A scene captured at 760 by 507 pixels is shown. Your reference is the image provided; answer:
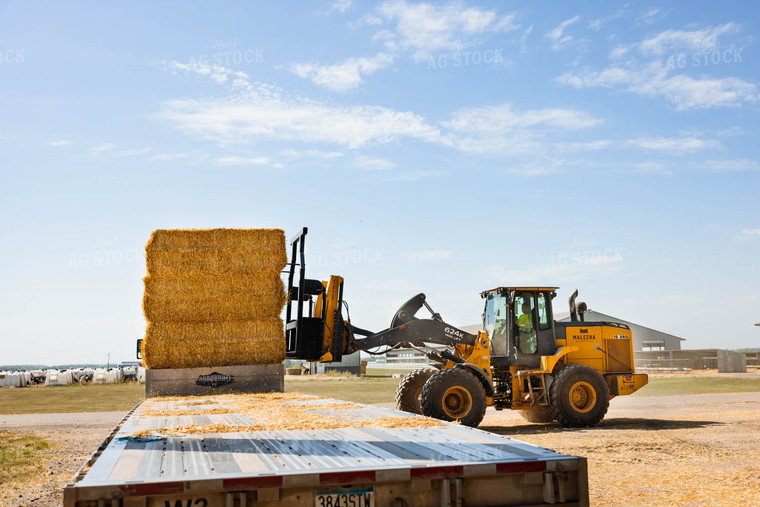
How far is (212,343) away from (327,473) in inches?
308

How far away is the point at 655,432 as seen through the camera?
14031mm

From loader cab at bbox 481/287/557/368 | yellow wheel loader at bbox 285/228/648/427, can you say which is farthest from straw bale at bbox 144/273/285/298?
loader cab at bbox 481/287/557/368

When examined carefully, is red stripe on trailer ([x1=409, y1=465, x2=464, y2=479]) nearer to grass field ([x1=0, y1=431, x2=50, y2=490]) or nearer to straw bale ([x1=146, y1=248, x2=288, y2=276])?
grass field ([x1=0, y1=431, x2=50, y2=490])

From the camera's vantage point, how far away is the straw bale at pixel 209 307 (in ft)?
36.3

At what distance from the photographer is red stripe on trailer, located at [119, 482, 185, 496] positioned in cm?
338

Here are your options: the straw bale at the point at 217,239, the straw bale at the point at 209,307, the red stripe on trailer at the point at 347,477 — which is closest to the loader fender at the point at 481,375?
the straw bale at the point at 209,307

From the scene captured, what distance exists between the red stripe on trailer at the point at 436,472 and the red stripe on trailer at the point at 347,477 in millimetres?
233

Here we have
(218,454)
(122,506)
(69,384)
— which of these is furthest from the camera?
(69,384)

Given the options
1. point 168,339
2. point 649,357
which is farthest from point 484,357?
point 649,357

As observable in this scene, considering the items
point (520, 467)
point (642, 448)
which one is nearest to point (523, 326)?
point (642, 448)

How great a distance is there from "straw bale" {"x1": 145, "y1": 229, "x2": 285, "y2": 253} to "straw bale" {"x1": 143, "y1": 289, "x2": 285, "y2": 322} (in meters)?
0.74

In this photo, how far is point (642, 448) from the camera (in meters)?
11.6

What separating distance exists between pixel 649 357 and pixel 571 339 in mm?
39484

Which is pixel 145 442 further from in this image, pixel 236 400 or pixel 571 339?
pixel 571 339
